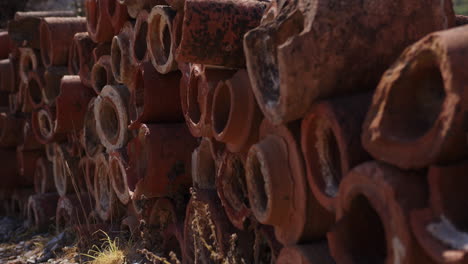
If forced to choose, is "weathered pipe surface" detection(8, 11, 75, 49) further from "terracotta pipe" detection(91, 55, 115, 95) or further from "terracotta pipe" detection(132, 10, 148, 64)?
"terracotta pipe" detection(132, 10, 148, 64)

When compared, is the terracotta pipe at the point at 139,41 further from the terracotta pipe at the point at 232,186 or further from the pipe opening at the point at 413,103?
the pipe opening at the point at 413,103

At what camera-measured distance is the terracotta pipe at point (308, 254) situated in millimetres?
1741

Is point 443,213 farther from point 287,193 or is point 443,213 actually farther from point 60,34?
point 60,34

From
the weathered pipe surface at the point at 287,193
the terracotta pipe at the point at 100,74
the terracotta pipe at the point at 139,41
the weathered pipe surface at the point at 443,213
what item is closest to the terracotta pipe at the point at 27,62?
the terracotta pipe at the point at 100,74

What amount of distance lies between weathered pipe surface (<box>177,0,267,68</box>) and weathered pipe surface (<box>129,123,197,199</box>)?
70 centimetres

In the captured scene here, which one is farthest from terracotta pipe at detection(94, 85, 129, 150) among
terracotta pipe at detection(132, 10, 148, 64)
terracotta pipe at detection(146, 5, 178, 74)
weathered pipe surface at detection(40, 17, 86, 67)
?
weathered pipe surface at detection(40, 17, 86, 67)

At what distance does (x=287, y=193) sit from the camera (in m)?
1.85

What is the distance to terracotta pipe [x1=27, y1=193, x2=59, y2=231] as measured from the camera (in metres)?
4.61

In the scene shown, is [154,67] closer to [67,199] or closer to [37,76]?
[67,199]

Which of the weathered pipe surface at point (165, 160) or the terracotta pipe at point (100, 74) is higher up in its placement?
the terracotta pipe at point (100, 74)

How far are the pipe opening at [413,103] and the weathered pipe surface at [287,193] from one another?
1.45 ft

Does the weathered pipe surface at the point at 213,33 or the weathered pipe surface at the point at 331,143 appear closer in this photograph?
the weathered pipe surface at the point at 331,143

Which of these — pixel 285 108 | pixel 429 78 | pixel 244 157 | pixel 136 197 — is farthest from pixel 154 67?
pixel 429 78

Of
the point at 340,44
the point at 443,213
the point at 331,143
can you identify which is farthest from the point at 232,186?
the point at 443,213
